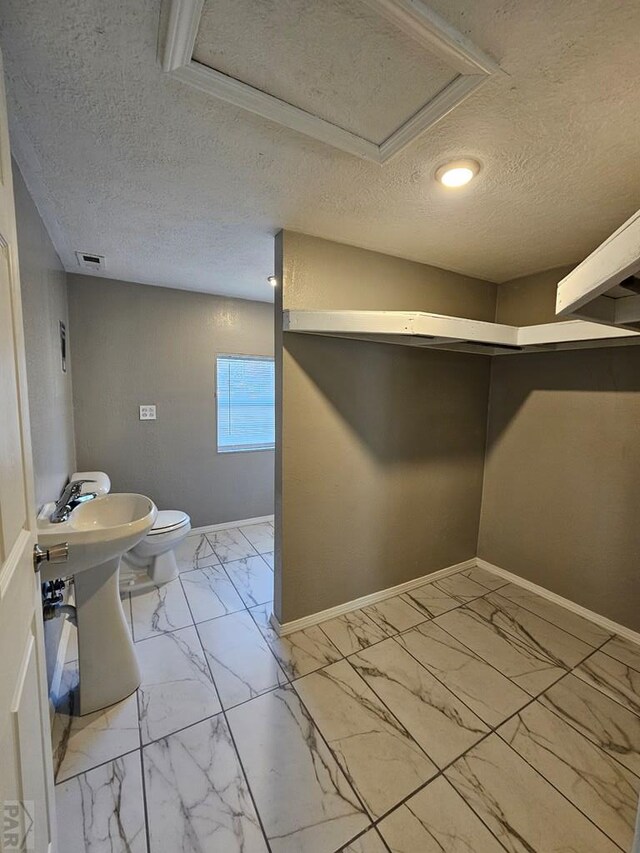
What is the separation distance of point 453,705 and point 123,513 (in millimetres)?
1934

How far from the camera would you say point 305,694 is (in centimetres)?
165

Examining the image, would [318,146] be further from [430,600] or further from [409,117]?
[430,600]

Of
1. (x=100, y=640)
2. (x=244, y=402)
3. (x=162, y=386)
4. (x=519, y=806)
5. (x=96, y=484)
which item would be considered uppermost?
(x=162, y=386)

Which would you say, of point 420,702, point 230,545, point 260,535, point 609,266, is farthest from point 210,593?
point 609,266

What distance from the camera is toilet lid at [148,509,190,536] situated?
2389mm

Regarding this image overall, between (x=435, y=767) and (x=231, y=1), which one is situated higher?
(x=231, y=1)

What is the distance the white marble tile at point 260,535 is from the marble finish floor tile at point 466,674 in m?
1.46

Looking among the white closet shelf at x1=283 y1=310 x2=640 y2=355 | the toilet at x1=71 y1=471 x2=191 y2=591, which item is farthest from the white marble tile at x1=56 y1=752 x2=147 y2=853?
the white closet shelf at x1=283 y1=310 x2=640 y2=355

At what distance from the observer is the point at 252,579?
8.66 feet

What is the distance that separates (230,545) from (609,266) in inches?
125

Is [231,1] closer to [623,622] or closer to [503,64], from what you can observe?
[503,64]

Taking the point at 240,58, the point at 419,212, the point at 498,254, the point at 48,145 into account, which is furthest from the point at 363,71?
the point at 498,254

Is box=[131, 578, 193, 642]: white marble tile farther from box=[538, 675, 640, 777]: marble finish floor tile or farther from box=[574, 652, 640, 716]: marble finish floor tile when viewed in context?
box=[574, 652, 640, 716]: marble finish floor tile

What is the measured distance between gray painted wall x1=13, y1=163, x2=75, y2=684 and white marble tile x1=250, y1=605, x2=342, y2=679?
3.49 feet
